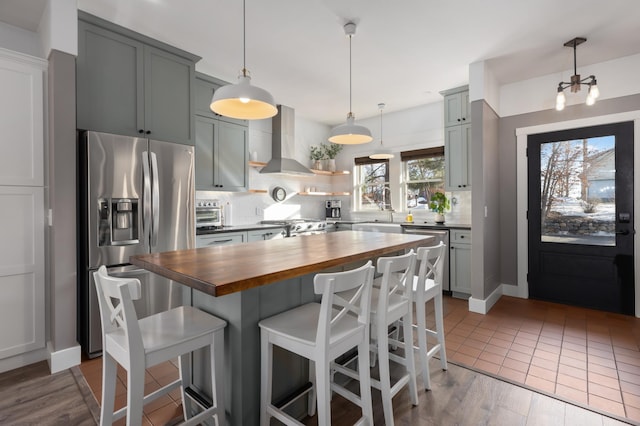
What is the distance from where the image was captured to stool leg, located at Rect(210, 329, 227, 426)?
58.1 inches

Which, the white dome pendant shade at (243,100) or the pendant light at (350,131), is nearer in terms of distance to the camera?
the white dome pendant shade at (243,100)

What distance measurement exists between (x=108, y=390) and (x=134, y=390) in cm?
30

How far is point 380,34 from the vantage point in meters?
2.93

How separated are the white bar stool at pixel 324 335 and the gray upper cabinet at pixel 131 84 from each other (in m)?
2.28

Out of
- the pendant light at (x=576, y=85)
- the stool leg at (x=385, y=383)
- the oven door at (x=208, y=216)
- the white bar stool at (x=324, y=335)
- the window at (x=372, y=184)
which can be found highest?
the pendant light at (x=576, y=85)

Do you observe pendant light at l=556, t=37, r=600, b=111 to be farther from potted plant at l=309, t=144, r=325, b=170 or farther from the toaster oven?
the toaster oven

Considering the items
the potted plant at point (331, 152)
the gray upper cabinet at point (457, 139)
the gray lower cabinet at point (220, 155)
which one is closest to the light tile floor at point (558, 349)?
the gray upper cabinet at point (457, 139)

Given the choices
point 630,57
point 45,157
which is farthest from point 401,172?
point 45,157

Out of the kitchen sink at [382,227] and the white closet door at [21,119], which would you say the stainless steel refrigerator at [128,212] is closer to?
the white closet door at [21,119]

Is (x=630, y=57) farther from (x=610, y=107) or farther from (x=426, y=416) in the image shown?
(x=426, y=416)

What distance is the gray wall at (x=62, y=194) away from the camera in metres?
2.32

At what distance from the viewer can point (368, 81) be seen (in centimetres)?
405

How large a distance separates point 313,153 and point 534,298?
4.01 meters

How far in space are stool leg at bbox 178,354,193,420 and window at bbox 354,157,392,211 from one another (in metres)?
4.41
